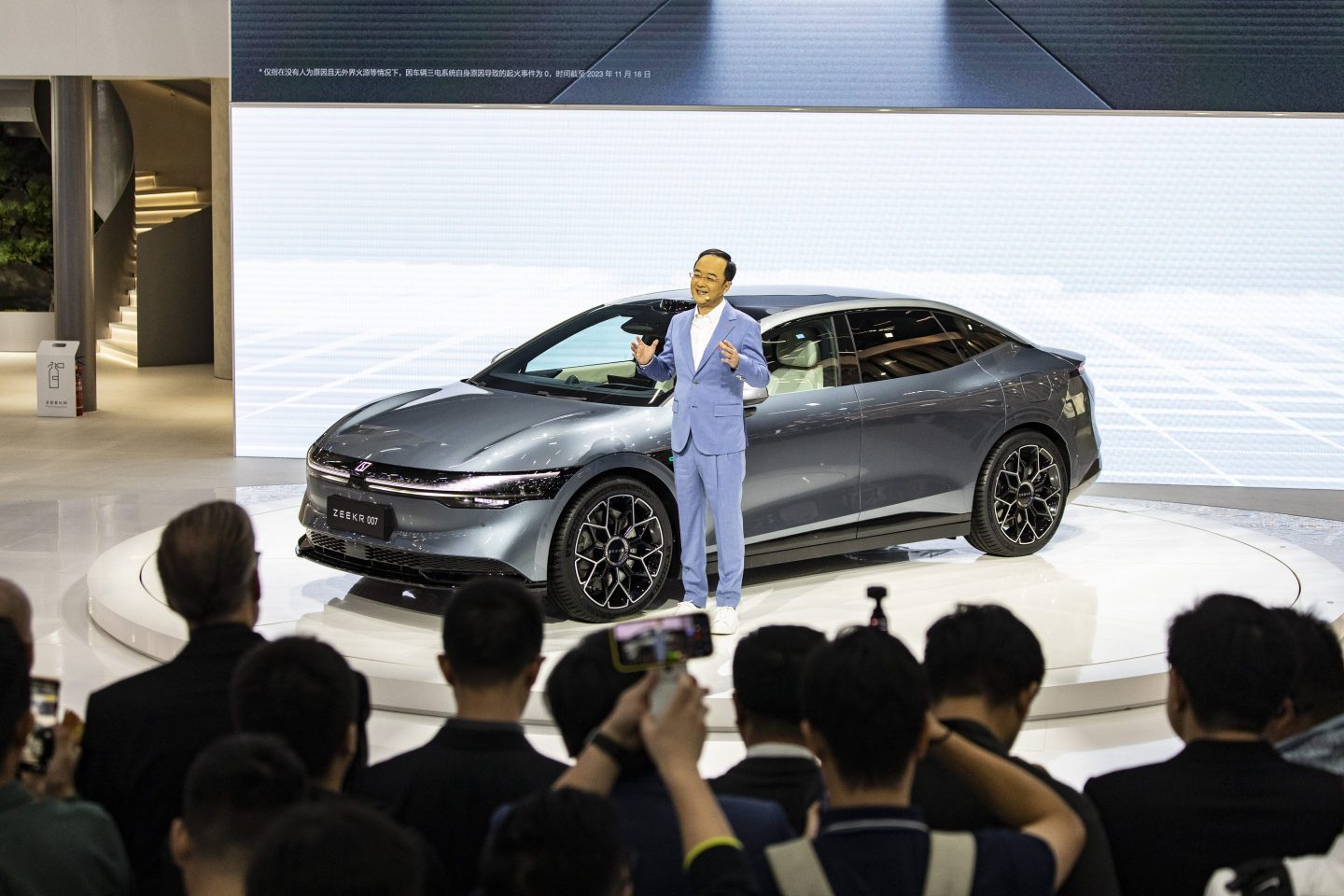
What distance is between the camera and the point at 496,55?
10195mm

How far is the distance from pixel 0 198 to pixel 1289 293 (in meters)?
17.4

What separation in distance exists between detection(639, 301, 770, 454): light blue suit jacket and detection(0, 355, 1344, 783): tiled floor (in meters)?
1.33

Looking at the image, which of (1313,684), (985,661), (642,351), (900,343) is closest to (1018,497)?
(900,343)

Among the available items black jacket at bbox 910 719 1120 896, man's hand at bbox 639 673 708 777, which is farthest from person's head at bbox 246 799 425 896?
black jacket at bbox 910 719 1120 896

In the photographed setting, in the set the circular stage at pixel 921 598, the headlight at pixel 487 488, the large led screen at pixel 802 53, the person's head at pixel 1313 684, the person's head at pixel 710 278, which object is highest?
the large led screen at pixel 802 53

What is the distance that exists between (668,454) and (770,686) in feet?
12.2

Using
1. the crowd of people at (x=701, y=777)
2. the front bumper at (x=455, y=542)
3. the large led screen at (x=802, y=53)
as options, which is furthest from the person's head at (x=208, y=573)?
the large led screen at (x=802, y=53)

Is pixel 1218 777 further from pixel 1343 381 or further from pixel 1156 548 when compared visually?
pixel 1343 381

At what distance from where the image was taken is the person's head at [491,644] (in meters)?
2.57

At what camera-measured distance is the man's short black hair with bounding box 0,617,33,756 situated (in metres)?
2.35

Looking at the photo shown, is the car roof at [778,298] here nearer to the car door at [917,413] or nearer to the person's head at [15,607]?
the car door at [917,413]

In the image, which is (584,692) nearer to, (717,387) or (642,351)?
(717,387)

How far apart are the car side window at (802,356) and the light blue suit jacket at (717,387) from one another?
0.59m

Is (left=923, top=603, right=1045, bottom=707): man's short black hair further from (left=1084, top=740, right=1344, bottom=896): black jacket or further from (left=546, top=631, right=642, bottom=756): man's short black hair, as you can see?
(left=546, top=631, right=642, bottom=756): man's short black hair
